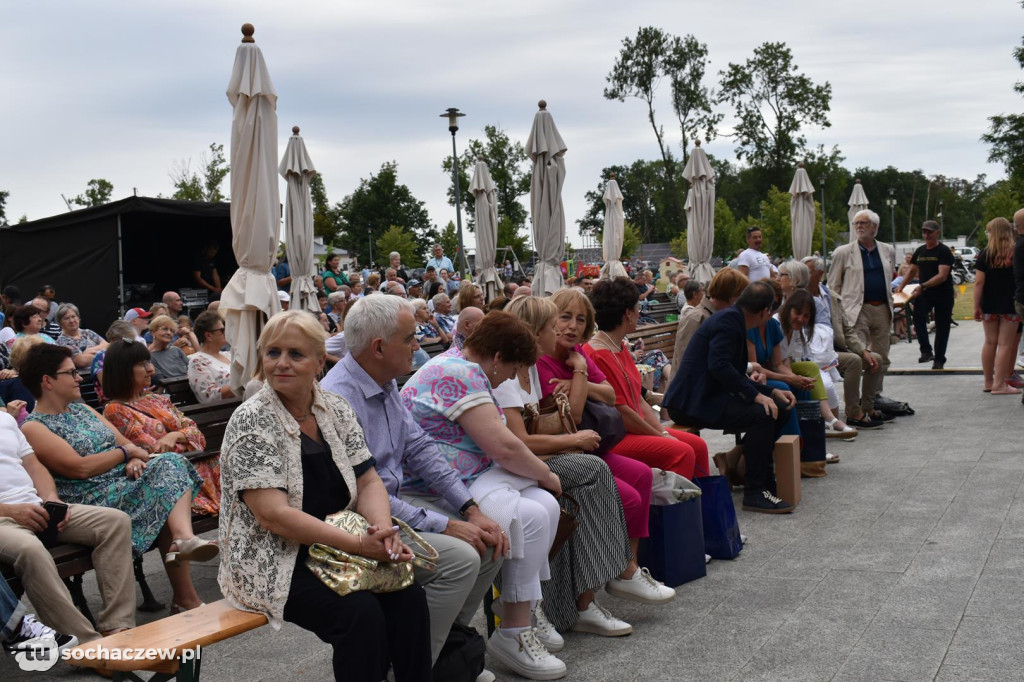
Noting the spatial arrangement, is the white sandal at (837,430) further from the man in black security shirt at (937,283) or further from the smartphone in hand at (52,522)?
the smartphone in hand at (52,522)

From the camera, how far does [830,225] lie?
66.1 m

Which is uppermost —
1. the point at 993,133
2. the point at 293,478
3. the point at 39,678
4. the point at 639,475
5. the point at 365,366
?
the point at 993,133

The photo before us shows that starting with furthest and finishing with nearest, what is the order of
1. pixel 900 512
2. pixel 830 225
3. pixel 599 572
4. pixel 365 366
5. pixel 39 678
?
pixel 830 225, pixel 900 512, pixel 599 572, pixel 39 678, pixel 365 366

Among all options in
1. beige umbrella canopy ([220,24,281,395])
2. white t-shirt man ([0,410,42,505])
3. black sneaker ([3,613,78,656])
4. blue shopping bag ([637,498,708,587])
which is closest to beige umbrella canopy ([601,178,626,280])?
beige umbrella canopy ([220,24,281,395])

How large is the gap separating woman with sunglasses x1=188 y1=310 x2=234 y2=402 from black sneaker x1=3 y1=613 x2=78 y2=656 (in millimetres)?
3045

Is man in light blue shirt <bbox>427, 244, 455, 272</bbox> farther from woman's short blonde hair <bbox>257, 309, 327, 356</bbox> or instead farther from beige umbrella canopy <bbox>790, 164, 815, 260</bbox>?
woman's short blonde hair <bbox>257, 309, 327, 356</bbox>

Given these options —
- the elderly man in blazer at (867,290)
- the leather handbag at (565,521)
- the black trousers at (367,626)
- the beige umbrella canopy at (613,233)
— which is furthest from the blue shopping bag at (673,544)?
the beige umbrella canopy at (613,233)

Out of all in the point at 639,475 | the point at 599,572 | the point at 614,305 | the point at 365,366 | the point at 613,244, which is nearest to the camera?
the point at 365,366

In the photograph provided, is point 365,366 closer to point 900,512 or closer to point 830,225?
point 900,512

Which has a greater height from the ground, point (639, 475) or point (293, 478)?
point (293, 478)

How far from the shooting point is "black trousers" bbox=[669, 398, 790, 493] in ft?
21.4

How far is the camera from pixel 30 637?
3971mm

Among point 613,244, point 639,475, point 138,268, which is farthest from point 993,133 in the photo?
point 639,475

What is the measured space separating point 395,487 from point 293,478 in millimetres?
660
